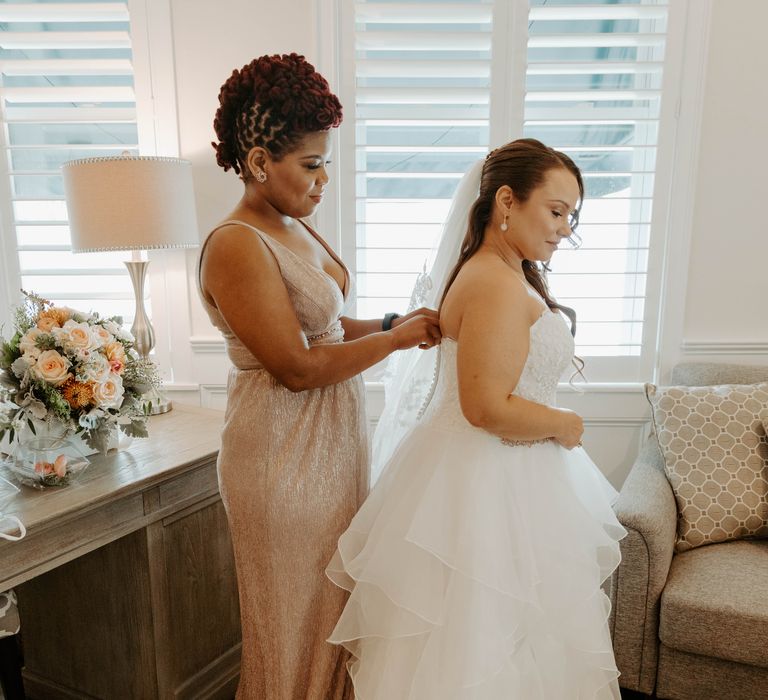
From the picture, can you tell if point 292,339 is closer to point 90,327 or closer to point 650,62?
point 90,327

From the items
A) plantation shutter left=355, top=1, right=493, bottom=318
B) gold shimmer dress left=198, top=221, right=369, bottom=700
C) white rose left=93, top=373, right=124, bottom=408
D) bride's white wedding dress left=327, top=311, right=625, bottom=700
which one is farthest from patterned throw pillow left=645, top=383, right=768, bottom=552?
white rose left=93, top=373, right=124, bottom=408

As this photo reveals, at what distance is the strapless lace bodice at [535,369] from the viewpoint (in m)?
1.32

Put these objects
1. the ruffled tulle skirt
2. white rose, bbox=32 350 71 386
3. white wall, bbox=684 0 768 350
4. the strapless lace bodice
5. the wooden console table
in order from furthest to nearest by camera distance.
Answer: white wall, bbox=684 0 768 350 → the wooden console table → white rose, bbox=32 350 71 386 → the strapless lace bodice → the ruffled tulle skirt

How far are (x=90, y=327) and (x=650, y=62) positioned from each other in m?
2.07

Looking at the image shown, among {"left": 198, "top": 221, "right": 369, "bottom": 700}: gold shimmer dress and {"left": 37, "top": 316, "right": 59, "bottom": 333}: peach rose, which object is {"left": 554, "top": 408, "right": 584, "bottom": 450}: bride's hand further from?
{"left": 37, "top": 316, "right": 59, "bottom": 333}: peach rose

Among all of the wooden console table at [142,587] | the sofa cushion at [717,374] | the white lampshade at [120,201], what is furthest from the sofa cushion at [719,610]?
the white lampshade at [120,201]

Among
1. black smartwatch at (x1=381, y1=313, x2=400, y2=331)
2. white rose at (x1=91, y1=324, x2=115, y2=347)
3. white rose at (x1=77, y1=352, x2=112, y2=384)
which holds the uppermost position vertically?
black smartwatch at (x1=381, y1=313, x2=400, y2=331)

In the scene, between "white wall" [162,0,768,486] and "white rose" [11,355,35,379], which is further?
"white wall" [162,0,768,486]

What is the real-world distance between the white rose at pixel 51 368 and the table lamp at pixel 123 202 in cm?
55

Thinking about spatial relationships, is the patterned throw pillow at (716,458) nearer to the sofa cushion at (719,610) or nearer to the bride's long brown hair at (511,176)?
the sofa cushion at (719,610)

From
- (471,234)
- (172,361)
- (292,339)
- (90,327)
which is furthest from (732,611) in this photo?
(172,361)

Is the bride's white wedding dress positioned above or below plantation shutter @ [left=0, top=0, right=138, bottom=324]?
below

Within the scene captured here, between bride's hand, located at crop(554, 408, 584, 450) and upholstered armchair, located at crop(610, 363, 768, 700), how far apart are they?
0.54 meters

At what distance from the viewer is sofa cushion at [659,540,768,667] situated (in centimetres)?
163
